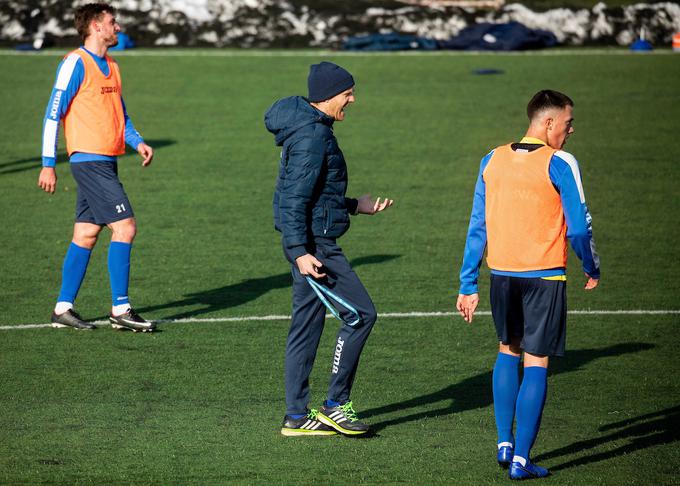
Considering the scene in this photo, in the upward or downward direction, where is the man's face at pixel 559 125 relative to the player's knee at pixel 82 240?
upward

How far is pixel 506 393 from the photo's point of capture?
6148 millimetres

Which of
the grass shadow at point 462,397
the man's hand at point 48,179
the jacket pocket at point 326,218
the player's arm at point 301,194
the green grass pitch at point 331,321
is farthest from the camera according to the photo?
the man's hand at point 48,179

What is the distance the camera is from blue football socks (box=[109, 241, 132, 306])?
9172 millimetres

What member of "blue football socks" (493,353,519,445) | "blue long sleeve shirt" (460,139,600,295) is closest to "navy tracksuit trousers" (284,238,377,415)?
"blue long sleeve shirt" (460,139,600,295)

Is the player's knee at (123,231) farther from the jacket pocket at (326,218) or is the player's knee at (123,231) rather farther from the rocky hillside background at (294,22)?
the rocky hillside background at (294,22)

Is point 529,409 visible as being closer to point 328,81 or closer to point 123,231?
point 328,81

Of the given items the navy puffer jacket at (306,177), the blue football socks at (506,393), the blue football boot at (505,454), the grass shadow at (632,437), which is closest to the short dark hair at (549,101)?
the navy puffer jacket at (306,177)

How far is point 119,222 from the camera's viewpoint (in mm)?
9125

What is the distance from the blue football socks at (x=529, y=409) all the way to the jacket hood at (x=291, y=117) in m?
1.80

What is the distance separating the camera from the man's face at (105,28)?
29.7 feet

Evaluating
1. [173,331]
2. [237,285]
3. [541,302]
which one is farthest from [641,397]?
[237,285]

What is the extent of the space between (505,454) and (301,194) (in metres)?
1.75

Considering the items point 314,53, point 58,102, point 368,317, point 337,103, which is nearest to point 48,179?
point 58,102

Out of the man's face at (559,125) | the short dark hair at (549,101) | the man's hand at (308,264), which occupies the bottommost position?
the man's hand at (308,264)
